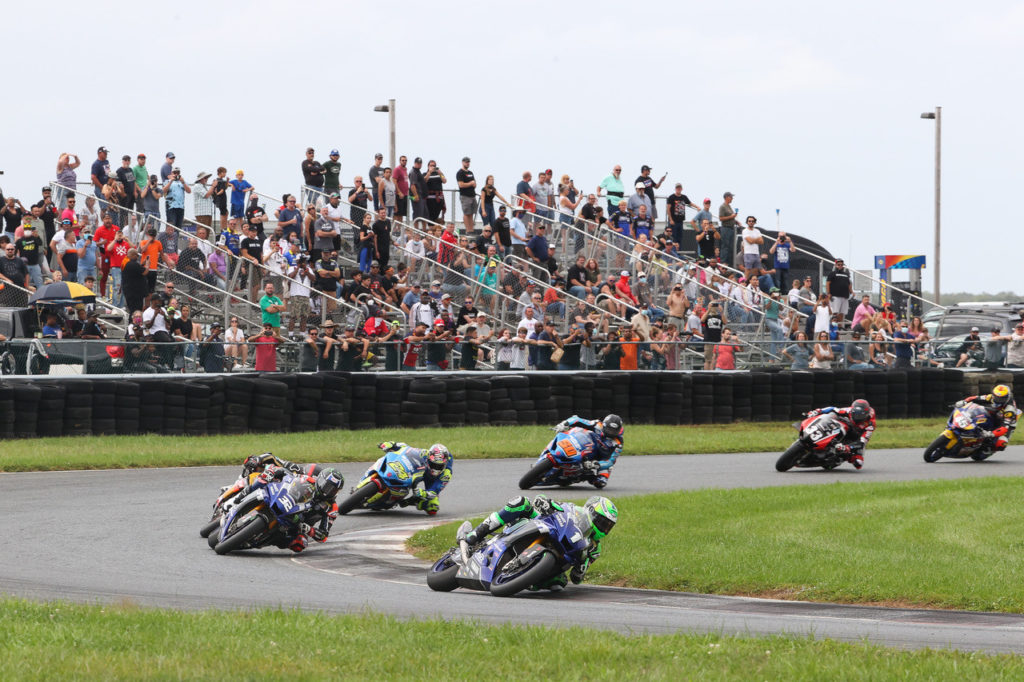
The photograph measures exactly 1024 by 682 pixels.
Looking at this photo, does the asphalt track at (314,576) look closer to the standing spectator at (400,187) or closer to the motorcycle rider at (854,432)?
the motorcycle rider at (854,432)

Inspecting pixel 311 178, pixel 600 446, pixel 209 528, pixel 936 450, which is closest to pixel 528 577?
pixel 209 528

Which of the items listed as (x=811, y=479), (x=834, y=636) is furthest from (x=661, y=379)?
(x=834, y=636)

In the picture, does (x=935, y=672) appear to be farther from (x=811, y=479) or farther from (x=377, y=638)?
(x=811, y=479)

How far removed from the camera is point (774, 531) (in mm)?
13164

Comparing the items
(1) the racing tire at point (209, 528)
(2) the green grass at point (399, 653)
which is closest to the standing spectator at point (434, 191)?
(1) the racing tire at point (209, 528)

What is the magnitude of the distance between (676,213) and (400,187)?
23.2ft

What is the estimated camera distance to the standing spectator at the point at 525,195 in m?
33.1

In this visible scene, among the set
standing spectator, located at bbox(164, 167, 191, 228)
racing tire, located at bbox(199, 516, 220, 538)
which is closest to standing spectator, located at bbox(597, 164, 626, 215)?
standing spectator, located at bbox(164, 167, 191, 228)

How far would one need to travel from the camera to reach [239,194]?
29.0 metres

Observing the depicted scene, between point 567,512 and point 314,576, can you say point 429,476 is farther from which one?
point 567,512

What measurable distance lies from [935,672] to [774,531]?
604 cm

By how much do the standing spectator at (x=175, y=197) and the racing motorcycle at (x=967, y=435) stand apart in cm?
1455

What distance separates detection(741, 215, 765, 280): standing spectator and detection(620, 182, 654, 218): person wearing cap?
2.36 m

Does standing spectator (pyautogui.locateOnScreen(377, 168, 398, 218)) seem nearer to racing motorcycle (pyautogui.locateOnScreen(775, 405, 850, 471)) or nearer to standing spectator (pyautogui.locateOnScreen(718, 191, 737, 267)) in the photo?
standing spectator (pyautogui.locateOnScreen(718, 191, 737, 267))
